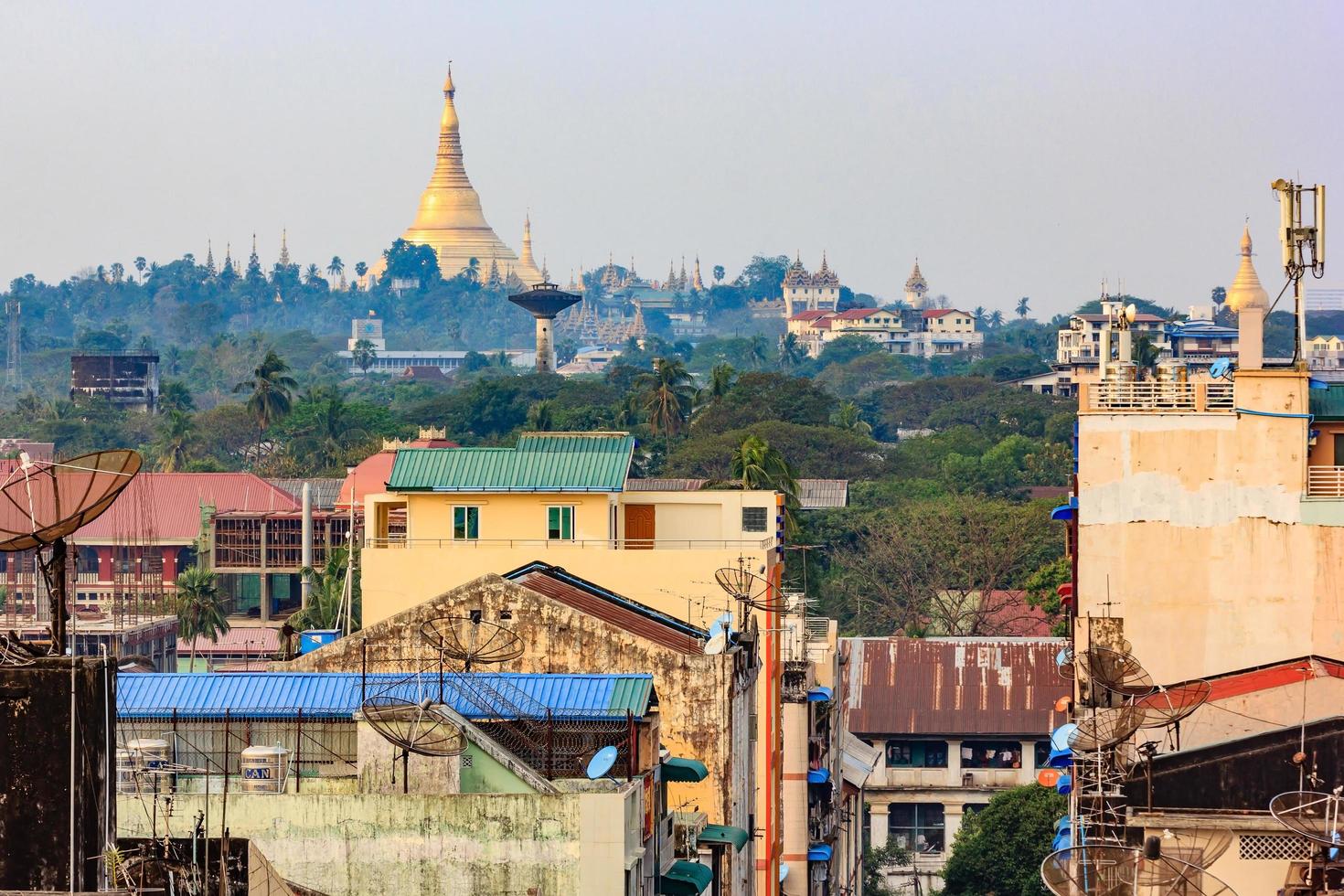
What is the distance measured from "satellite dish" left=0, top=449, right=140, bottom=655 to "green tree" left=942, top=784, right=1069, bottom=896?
4699 cm

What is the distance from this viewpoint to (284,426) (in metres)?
164

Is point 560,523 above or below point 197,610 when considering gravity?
above

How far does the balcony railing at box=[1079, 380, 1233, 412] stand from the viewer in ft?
125

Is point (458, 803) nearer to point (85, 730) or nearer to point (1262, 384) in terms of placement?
point (85, 730)

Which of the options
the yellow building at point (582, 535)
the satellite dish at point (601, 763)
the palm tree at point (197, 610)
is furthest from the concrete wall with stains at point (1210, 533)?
the palm tree at point (197, 610)

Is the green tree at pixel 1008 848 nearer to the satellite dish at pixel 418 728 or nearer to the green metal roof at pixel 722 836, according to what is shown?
the green metal roof at pixel 722 836

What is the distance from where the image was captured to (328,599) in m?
86.9

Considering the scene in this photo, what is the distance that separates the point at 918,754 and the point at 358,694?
5185 cm

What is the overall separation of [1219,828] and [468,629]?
42.1 ft

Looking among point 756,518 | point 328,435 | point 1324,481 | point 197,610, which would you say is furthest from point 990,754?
point 328,435

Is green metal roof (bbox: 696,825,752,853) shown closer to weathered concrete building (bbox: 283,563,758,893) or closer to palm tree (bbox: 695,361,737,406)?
weathered concrete building (bbox: 283,563,758,893)

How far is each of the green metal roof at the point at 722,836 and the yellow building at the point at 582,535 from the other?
20.6ft

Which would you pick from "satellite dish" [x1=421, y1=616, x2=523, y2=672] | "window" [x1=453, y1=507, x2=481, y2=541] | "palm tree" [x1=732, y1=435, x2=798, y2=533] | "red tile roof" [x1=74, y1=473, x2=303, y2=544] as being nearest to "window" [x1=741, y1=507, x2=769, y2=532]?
"window" [x1=453, y1=507, x2=481, y2=541]

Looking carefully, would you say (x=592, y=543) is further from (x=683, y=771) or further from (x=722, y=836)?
(x=683, y=771)
